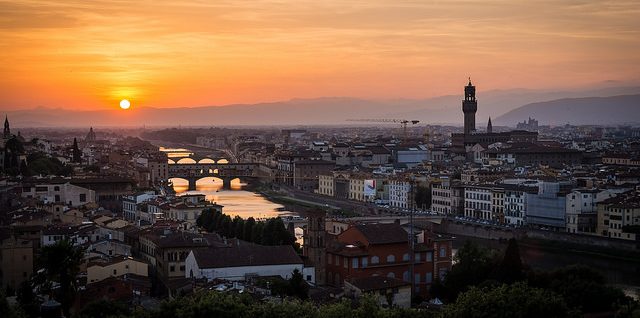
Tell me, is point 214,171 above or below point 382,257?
below

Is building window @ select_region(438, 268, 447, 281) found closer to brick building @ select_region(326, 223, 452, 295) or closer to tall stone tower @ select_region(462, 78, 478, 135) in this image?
brick building @ select_region(326, 223, 452, 295)

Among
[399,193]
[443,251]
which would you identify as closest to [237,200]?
[399,193]

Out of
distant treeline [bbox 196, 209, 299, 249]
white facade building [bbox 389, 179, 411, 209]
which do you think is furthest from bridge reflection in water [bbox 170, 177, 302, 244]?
white facade building [bbox 389, 179, 411, 209]

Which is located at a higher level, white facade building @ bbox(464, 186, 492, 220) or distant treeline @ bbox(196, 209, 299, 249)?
distant treeline @ bbox(196, 209, 299, 249)

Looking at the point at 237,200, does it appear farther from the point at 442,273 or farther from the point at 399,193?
the point at 442,273

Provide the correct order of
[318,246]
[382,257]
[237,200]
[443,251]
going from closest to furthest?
1. [318,246]
2. [382,257]
3. [443,251]
4. [237,200]

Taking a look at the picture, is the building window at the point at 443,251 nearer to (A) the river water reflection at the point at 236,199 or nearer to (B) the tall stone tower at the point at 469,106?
(A) the river water reflection at the point at 236,199

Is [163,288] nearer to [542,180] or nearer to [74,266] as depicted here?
[74,266]
